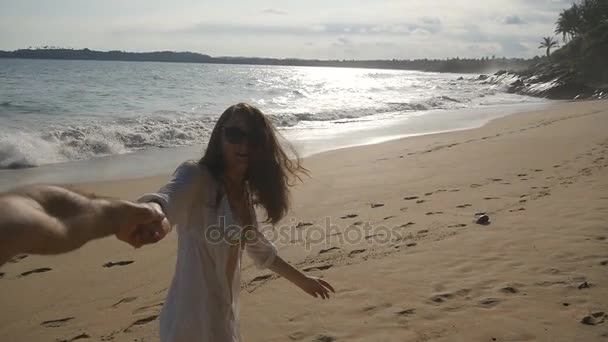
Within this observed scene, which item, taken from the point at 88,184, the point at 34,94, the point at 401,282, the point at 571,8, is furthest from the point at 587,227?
the point at 571,8

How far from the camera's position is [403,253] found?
517 cm

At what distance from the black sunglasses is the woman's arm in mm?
658

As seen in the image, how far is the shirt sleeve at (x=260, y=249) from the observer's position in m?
2.41

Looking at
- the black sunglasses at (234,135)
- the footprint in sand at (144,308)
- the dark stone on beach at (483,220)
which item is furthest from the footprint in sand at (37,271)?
the dark stone on beach at (483,220)

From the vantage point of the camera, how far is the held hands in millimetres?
1463

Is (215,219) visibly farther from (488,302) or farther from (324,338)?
(488,302)

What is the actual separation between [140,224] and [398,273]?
3440 millimetres

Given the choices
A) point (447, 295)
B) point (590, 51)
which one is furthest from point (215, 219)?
point (590, 51)

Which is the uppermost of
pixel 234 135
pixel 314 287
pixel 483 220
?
pixel 234 135

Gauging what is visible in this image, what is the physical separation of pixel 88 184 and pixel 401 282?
631 cm

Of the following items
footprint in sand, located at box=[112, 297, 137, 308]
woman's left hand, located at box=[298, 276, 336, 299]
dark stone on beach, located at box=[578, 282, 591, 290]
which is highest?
woman's left hand, located at box=[298, 276, 336, 299]

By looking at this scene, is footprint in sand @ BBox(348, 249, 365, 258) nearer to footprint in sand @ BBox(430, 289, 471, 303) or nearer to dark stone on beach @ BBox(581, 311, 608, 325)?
footprint in sand @ BBox(430, 289, 471, 303)

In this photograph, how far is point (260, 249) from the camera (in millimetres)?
2467

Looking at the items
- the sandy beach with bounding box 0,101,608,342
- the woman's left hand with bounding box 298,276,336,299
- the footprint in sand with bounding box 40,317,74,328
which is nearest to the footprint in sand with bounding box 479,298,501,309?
the sandy beach with bounding box 0,101,608,342
